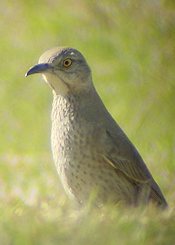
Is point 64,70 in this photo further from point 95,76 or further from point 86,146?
point 95,76

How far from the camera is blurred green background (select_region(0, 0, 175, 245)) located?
30.5 feet

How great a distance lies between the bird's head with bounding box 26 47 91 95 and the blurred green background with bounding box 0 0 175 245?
156 centimetres

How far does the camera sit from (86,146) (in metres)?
6.55

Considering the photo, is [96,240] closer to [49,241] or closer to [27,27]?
[49,241]

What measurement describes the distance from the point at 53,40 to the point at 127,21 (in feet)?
2.73

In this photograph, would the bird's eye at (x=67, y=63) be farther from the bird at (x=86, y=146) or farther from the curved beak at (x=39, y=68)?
the curved beak at (x=39, y=68)

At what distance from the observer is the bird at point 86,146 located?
6.50 m

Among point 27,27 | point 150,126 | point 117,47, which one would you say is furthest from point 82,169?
point 27,27

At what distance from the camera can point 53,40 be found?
10.7 metres

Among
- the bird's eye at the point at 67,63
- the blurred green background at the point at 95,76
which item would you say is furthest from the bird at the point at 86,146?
the blurred green background at the point at 95,76

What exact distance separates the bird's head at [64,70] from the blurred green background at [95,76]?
1556 mm

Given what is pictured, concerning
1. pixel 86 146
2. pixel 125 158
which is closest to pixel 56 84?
pixel 86 146

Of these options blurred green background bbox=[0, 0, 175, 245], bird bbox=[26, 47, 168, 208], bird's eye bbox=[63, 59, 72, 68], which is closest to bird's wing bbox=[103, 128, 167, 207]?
bird bbox=[26, 47, 168, 208]

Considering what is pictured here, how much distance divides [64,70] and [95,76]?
3.45 metres
